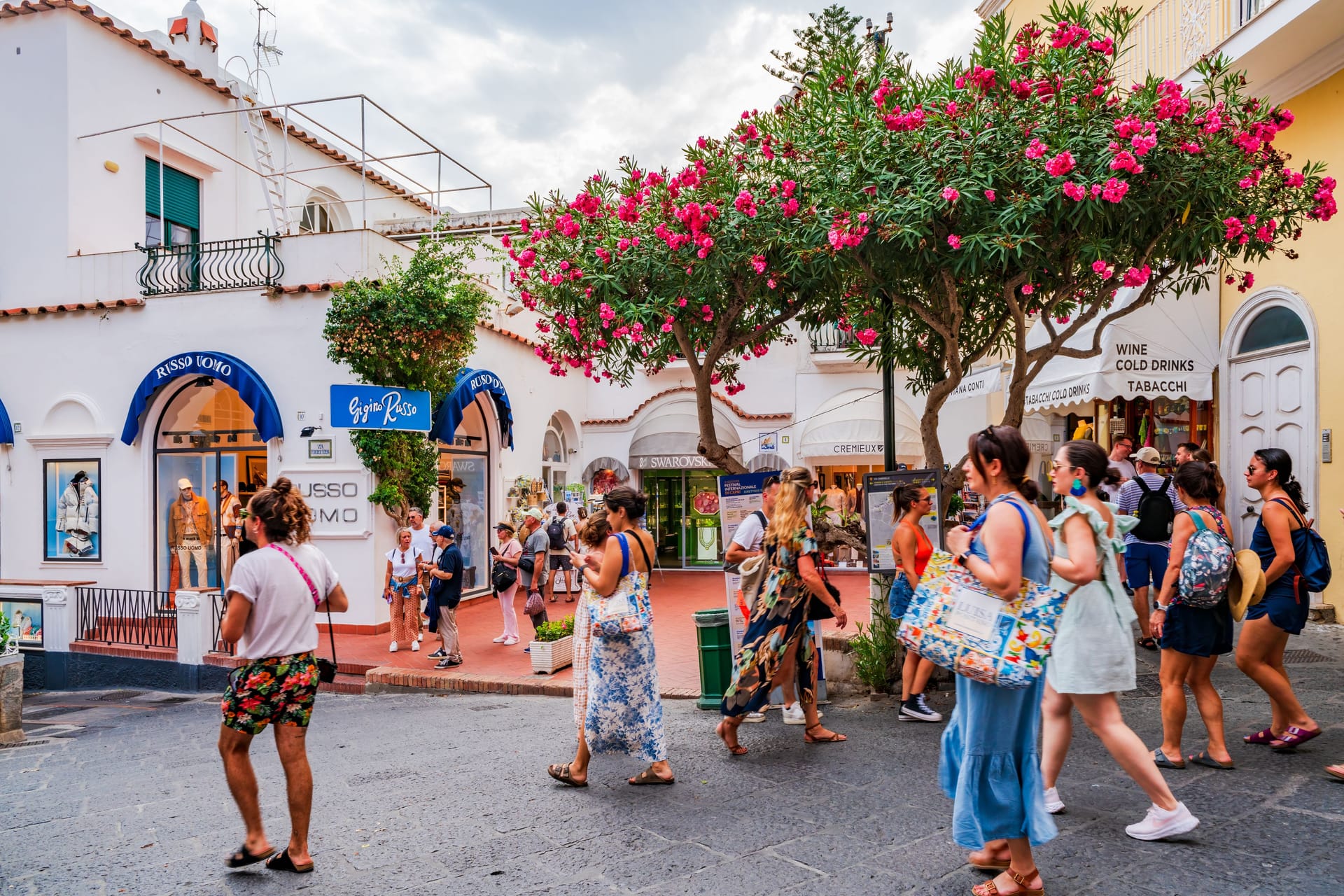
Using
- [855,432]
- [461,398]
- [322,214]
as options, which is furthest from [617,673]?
[322,214]

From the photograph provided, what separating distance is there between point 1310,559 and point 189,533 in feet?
45.5

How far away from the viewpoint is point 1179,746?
15.9 ft

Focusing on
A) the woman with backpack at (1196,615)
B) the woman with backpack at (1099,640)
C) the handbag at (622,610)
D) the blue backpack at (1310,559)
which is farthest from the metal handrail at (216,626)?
the blue backpack at (1310,559)

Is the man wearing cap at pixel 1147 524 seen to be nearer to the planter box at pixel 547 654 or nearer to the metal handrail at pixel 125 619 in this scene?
the planter box at pixel 547 654

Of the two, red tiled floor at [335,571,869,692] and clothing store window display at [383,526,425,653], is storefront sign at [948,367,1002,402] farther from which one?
clothing store window display at [383,526,425,653]

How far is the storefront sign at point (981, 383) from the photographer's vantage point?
13.2 m

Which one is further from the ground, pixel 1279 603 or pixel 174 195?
pixel 174 195

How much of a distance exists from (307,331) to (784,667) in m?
9.62

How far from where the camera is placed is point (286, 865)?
13.3 feet

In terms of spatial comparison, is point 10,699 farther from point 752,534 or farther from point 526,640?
point 752,534

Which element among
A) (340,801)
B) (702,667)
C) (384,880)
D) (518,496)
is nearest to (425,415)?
(518,496)

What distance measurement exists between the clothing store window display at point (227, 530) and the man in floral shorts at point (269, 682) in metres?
9.67

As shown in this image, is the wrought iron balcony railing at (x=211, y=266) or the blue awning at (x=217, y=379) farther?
the wrought iron balcony railing at (x=211, y=266)

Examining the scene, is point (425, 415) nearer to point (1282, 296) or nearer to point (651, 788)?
point (651, 788)
